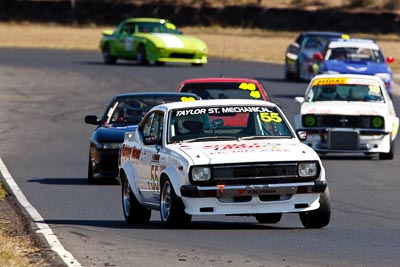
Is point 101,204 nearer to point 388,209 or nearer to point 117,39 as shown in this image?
point 388,209

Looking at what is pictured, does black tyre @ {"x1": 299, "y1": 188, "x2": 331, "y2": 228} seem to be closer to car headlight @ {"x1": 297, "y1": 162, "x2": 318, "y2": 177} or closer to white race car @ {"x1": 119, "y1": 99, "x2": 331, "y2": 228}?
white race car @ {"x1": 119, "y1": 99, "x2": 331, "y2": 228}

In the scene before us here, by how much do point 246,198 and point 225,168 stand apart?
0.33 metres

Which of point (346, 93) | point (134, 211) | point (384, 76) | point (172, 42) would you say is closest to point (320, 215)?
point (134, 211)

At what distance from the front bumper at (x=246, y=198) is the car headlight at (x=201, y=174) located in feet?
0.29

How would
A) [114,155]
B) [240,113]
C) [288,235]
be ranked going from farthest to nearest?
1. [114,155]
2. [240,113]
3. [288,235]

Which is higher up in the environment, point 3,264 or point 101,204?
point 3,264

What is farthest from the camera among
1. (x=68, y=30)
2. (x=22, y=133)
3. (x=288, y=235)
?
(x=68, y=30)

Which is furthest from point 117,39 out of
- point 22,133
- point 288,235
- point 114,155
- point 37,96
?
point 288,235

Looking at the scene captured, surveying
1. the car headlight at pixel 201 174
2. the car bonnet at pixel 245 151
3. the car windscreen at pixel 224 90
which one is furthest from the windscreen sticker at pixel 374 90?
the car headlight at pixel 201 174

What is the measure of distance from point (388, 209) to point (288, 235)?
321cm

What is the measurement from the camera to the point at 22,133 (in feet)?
90.3

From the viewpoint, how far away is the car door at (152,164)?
13148 mm

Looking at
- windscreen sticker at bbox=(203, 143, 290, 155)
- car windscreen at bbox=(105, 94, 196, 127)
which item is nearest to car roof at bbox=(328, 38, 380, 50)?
car windscreen at bbox=(105, 94, 196, 127)

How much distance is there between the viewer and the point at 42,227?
13.0 meters
